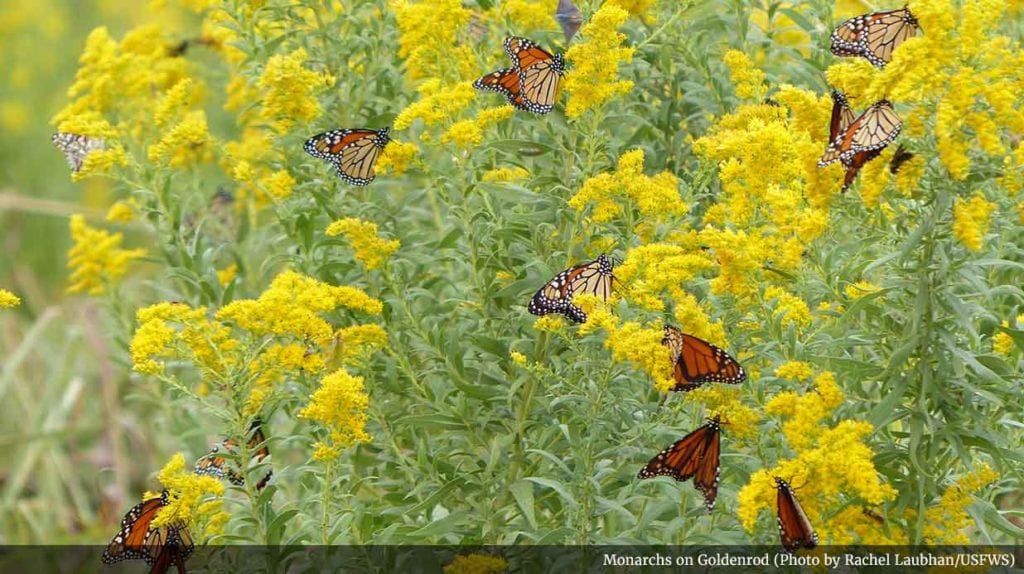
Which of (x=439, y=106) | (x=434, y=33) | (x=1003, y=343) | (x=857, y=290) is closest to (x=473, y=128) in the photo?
(x=439, y=106)

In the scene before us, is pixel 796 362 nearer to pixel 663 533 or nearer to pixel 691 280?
pixel 691 280

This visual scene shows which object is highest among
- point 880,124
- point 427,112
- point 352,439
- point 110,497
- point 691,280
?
point 427,112

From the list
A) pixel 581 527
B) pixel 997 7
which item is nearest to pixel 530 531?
pixel 581 527

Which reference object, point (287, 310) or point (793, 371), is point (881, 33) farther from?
point (287, 310)

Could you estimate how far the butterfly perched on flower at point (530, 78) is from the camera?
430 cm

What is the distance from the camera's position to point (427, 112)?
4312 millimetres

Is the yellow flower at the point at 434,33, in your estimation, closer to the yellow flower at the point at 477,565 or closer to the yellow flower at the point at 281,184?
the yellow flower at the point at 281,184

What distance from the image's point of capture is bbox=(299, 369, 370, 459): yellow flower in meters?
3.90

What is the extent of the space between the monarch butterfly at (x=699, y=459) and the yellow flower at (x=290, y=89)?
200 centimetres

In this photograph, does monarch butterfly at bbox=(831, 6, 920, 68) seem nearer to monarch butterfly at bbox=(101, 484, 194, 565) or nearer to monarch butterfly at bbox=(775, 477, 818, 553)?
monarch butterfly at bbox=(775, 477, 818, 553)

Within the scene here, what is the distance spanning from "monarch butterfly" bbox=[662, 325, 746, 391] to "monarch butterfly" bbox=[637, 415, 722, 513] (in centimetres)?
13

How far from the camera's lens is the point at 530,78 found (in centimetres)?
430

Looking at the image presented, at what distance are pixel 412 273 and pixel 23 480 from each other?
4.45m

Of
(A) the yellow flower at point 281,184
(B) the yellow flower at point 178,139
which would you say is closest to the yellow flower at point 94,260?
(B) the yellow flower at point 178,139
